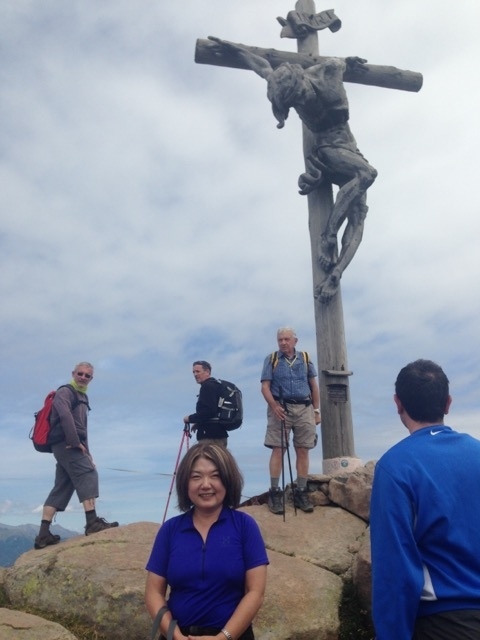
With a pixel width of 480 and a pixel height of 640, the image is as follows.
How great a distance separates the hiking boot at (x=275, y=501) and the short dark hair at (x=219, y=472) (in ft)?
13.4

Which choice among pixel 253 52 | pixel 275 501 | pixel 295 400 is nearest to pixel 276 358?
pixel 295 400

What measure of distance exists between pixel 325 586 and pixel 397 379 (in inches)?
149

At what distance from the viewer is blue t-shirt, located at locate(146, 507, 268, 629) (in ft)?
11.1

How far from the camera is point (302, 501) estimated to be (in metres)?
7.73

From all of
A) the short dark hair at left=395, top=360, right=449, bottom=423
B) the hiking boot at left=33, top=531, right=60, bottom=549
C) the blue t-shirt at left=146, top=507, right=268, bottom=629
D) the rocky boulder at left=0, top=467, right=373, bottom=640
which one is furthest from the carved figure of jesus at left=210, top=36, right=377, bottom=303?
the short dark hair at left=395, top=360, right=449, bottom=423

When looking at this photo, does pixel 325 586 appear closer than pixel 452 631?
No

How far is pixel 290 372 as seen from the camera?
7895mm

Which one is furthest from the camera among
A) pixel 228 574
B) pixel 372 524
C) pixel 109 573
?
pixel 109 573

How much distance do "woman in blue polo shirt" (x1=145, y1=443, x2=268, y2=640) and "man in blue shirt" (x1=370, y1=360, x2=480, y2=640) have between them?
920 millimetres

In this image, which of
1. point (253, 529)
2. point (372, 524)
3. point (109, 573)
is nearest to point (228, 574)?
point (253, 529)

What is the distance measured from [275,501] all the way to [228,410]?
1.23 metres

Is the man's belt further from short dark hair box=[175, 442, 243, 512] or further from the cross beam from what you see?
the cross beam

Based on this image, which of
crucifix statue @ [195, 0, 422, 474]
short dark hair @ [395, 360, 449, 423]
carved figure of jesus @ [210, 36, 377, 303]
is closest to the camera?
short dark hair @ [395, 360, 449, 423]

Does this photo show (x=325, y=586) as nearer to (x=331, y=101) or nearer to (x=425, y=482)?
(x=425, y=482)
